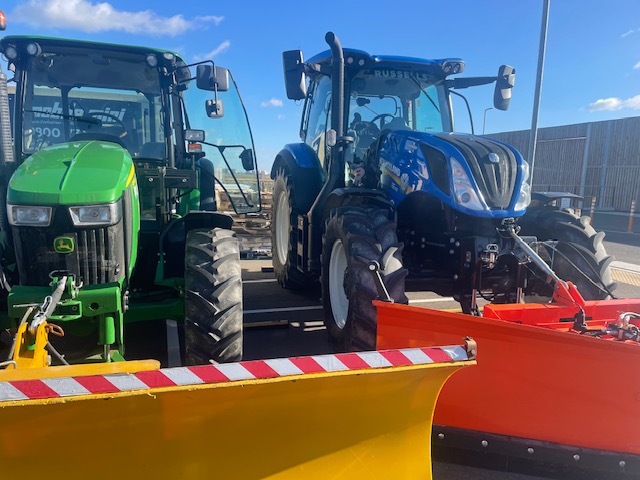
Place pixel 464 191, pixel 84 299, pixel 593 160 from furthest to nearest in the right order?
pixel 593 160
pixel 464 191
pixel 84 299

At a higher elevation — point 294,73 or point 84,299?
point 294,73

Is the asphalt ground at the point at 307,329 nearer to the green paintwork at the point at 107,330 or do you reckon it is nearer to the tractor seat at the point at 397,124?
the green paintwork at the point at 107,330

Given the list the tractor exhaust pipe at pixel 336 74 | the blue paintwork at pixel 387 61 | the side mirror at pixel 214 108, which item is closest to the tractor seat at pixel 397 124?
the blue paintwork at pixel 387 61

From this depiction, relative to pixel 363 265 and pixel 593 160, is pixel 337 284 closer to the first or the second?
pixel 363 265

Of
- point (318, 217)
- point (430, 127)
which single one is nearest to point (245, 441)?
point (318, 217)

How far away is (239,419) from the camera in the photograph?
2123 mm

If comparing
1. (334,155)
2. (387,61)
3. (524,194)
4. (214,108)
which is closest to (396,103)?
(387,61)

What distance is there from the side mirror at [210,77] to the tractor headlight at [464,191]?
82.0 inches

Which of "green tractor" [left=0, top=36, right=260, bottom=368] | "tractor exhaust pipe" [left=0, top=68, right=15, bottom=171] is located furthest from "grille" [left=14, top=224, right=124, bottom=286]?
"tractor exhaust pipe" [left=0, top=68, right=15, bottom=171]

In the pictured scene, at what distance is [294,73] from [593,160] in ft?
79.9

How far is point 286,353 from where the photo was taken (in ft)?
14.8

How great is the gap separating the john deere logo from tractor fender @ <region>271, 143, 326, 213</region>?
10.1 ft

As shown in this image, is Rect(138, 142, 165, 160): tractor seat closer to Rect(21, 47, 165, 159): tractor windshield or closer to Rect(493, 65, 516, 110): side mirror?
Rect(21, 47, 165, 159): tractor windshield

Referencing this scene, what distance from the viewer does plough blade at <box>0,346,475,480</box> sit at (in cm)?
187
